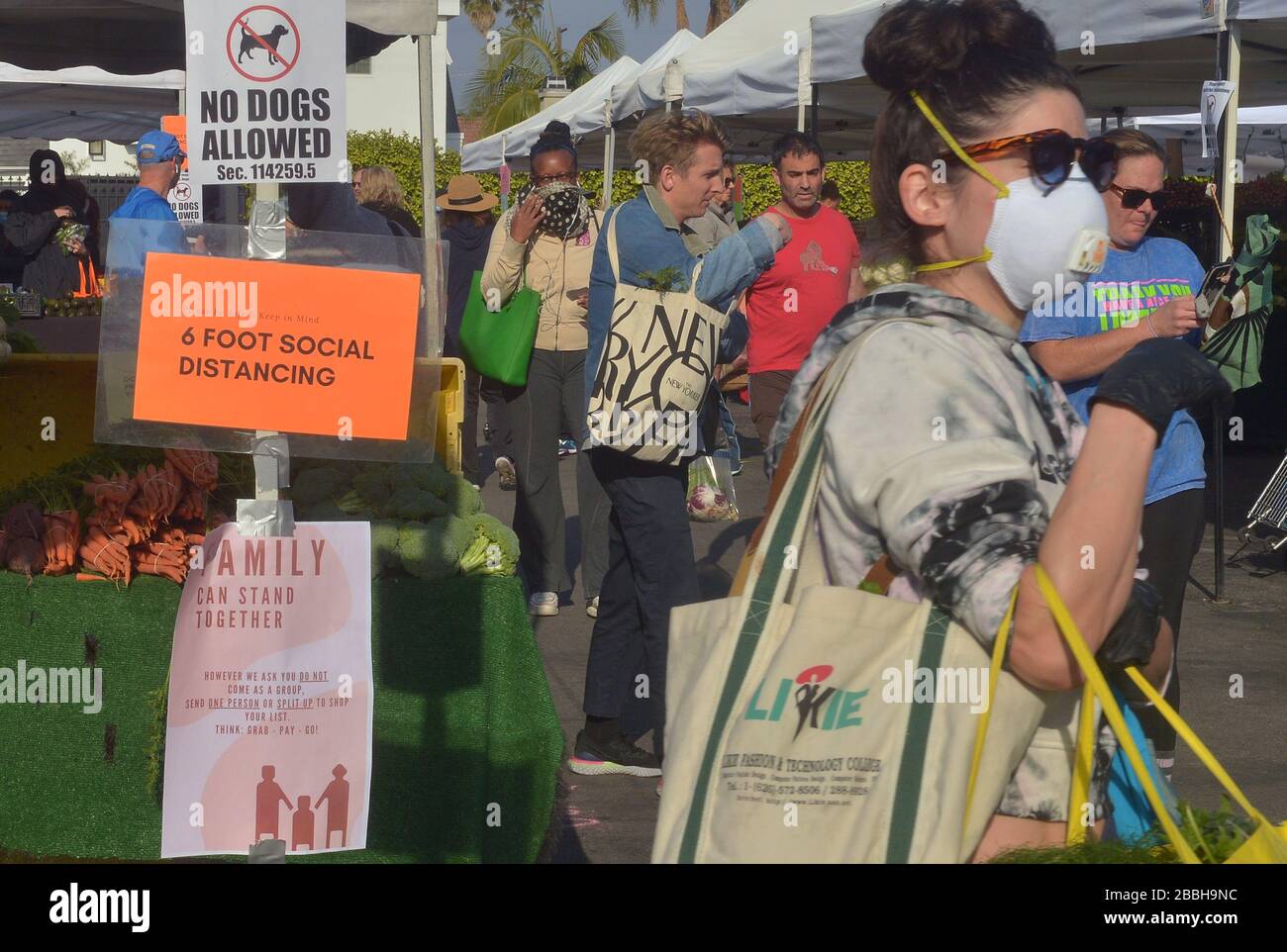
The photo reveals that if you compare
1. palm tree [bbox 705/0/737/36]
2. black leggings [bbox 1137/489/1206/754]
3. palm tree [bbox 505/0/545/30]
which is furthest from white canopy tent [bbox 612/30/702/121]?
palm tree [bbox 505/0/545/30]

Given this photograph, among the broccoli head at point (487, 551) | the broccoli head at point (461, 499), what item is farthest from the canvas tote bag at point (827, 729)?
the broccoli head at point (461, 499)

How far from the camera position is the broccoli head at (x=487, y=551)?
383 centimetres

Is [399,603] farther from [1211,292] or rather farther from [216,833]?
[1211,292]

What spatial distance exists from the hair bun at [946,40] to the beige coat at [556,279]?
5.16m

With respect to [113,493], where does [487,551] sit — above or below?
below

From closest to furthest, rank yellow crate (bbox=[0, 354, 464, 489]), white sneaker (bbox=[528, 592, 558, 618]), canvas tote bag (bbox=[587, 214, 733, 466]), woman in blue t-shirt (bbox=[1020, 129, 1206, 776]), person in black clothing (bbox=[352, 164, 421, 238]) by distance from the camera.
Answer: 1. yellow crate (bbox=[0, 354, 464, 489])
2. woman in blue t-shirt (bbox=[1020, 129, 1206, 776])
3. canvas tote bag (bbox=[587, 214, 733, 466])
4. white sneaker (bbox=[528, 592, 558, 618])
5. person in black clothing (bbox=[352, 164, 421, 238])

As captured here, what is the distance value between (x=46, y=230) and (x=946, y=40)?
11779mm

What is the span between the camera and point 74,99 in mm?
14062

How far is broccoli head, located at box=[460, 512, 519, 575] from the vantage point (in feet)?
12.6

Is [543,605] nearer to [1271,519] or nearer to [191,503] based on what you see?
[191,503]

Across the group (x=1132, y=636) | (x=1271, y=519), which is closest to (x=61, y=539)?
(x=1132, y=636)

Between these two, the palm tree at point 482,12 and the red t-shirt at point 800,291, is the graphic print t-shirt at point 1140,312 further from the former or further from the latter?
the palm tree at point 482,12

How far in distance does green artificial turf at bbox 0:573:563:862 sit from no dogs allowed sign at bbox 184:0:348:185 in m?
1.26

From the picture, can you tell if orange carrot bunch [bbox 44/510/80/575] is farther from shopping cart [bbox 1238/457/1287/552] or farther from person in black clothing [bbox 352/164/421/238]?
shopping cart [bbox 1238/457/1287/552]
